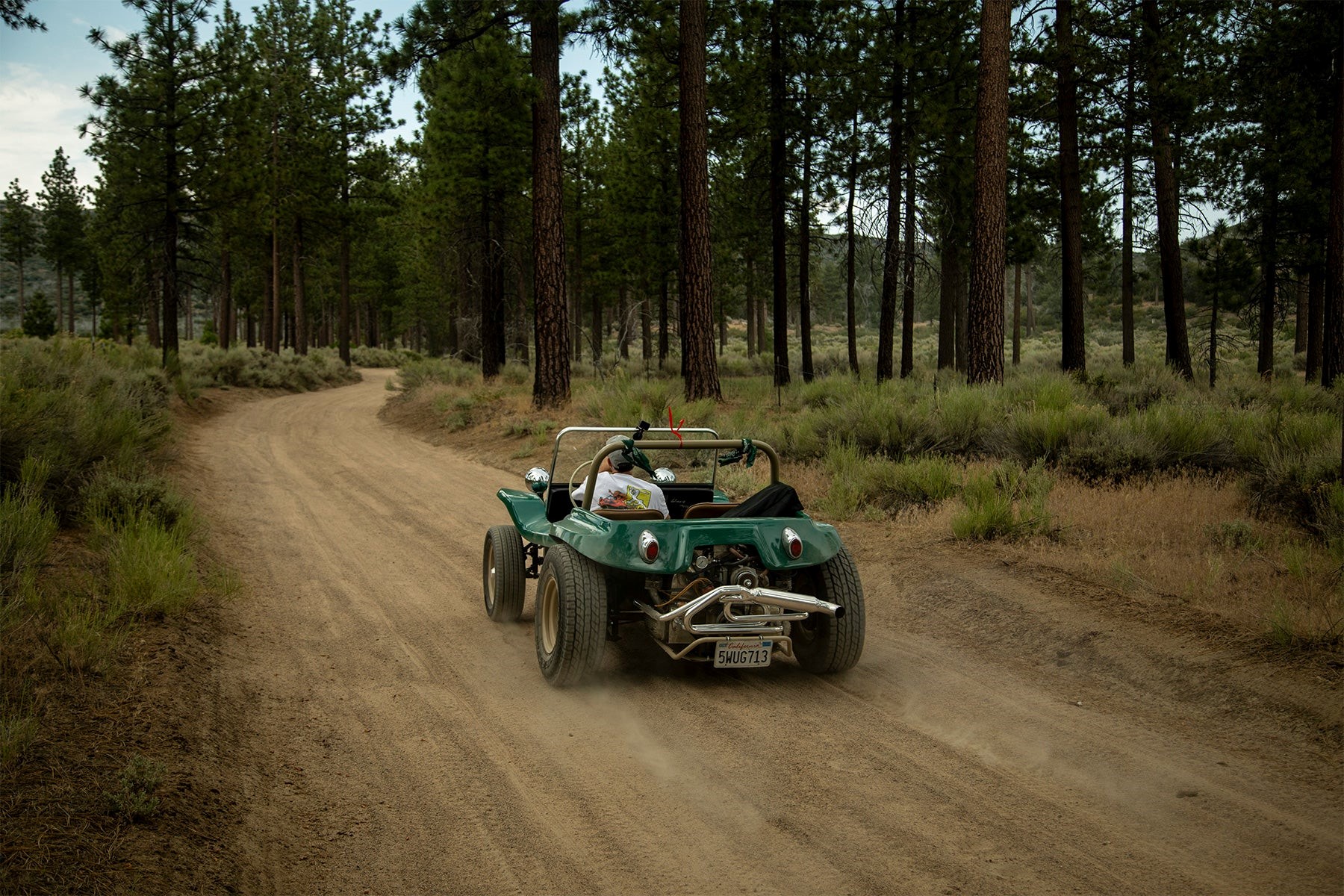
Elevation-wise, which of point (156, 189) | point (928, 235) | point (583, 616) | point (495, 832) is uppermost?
point (156, 189)

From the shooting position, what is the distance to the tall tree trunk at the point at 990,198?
13.5 meters

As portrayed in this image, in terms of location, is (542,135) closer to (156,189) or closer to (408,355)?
(156,189)

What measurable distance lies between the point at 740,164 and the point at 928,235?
860cm

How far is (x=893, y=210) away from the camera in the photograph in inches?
902

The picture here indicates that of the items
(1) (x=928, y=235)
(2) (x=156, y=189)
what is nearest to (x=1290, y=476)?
(1) (x=928, y=235)

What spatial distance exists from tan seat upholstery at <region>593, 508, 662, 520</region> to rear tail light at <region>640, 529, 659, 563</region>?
2.35 feet

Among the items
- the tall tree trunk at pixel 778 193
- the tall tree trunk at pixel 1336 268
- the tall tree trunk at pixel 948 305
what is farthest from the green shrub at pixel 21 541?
the tall tree trunk at pixel 948 305

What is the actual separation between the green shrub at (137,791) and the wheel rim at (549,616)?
224 cm

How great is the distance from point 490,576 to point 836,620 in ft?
9.71

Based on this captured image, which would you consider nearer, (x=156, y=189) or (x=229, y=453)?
(x=229, y=453)

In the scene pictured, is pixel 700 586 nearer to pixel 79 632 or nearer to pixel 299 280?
pixel 79 632

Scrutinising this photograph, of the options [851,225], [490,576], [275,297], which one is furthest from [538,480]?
[275,297]

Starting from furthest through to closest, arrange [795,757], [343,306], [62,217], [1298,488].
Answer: [62,217] → [343,306] → [1298,488] → [795,757]

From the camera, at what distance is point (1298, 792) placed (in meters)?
4.00
